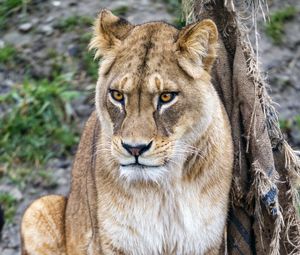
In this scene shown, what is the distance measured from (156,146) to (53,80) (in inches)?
106

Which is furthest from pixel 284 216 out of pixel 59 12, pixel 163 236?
pixel 59 12

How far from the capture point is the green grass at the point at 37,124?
6.24 metres

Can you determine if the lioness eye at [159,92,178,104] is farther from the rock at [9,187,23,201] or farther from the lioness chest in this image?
the rock at [9,187,23,201]

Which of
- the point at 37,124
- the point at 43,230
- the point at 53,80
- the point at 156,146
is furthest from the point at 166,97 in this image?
the point at 53,80

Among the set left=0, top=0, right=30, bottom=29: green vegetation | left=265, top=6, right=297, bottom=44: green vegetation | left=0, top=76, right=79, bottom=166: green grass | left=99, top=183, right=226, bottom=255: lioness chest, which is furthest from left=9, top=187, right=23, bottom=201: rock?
left=265, top=6, right=297, bottom=44: green vegetation

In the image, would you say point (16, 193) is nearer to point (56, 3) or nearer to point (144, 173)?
point (56, 3)

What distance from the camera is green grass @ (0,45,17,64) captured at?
6.73 m

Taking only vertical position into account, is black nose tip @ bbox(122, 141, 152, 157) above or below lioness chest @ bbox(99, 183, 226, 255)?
above

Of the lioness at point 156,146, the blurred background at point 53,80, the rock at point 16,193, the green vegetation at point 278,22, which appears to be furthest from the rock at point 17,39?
the lioness at point 156,146

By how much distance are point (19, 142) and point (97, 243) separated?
2.00 meters

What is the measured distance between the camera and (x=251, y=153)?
4.50m

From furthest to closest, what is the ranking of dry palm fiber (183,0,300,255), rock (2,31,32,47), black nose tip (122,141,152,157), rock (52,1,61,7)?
rock (52,1,61,7) → rock (2,31,32,47) → dry palm fiber (183,0,300,255) → black nose tip (122,141,152,157)

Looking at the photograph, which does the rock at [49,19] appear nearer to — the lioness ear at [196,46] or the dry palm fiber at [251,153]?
the dry palm fiber at [251,153]

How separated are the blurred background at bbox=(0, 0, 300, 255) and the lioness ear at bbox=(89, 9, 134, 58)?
73.2 inches
